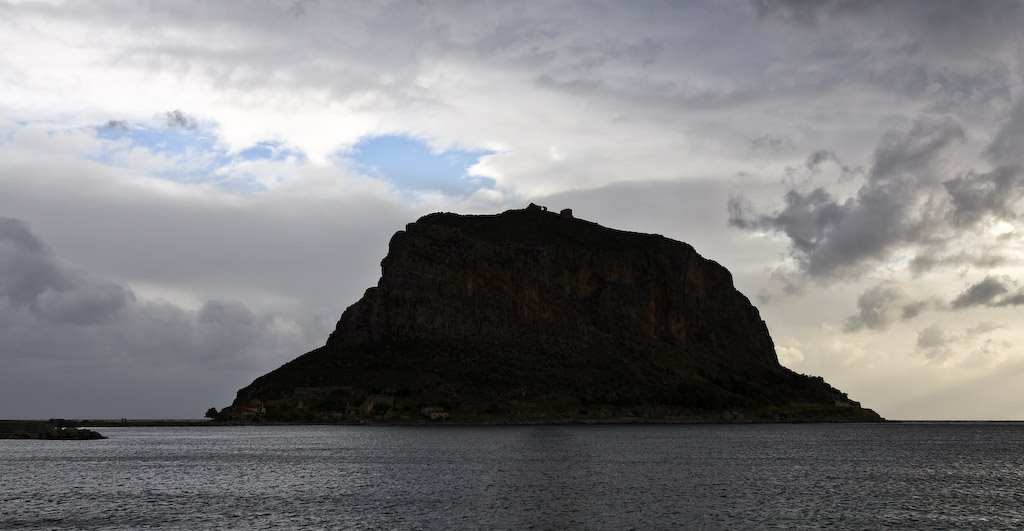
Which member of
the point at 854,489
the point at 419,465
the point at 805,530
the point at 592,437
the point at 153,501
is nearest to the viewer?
the point at 805,530

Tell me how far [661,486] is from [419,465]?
35.5 meters

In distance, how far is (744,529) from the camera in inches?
2450

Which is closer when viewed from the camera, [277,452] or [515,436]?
[277,452]

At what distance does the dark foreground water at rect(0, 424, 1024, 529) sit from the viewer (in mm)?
66875

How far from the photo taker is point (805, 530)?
203 feet

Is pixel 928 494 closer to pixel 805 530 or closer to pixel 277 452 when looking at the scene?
pixel 805 530

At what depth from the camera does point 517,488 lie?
8762 centimetres

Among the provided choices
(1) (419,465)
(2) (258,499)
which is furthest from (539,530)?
(1) (419,465)

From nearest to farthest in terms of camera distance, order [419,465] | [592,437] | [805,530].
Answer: [805,530] < [419,465] < [592,437]

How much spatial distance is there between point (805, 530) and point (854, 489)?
27685mm

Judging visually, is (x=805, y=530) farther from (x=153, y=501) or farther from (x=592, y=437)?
(x=592, y=437)

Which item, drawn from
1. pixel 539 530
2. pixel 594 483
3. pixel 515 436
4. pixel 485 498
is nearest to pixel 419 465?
pixel 594 483

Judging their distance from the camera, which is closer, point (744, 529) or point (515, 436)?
point (744, 529)

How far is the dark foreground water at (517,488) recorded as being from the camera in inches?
2633
